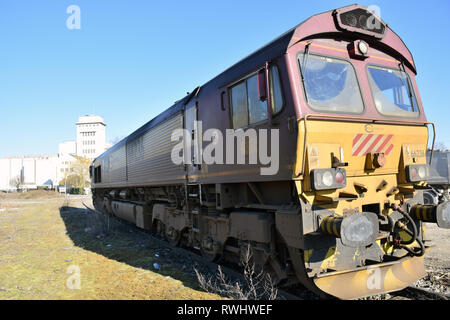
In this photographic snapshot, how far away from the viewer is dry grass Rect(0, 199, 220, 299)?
5359 millimetres

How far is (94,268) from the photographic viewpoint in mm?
6859

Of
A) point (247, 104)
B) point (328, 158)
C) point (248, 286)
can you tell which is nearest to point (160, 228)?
point (248, 286)

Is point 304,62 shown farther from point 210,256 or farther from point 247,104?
point 210,256

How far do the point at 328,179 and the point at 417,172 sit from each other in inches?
74.0

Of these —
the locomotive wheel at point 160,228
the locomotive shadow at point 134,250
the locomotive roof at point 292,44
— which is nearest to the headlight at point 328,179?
the locomotive roof at point 292,44

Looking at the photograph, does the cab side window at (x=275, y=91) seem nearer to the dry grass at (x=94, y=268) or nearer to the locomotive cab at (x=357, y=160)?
the locomotive cab at (x=357, y=160)

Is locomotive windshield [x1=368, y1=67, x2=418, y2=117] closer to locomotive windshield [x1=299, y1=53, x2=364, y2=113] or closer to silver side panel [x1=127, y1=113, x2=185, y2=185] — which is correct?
locomotive windshield [x1=299, y1=53, x2=364, y2=113]

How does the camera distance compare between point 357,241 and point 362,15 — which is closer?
point 357,241

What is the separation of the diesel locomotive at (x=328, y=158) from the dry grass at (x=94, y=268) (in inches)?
56.3

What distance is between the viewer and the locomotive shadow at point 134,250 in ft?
21.7

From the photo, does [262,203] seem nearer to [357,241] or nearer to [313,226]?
[313,226]
